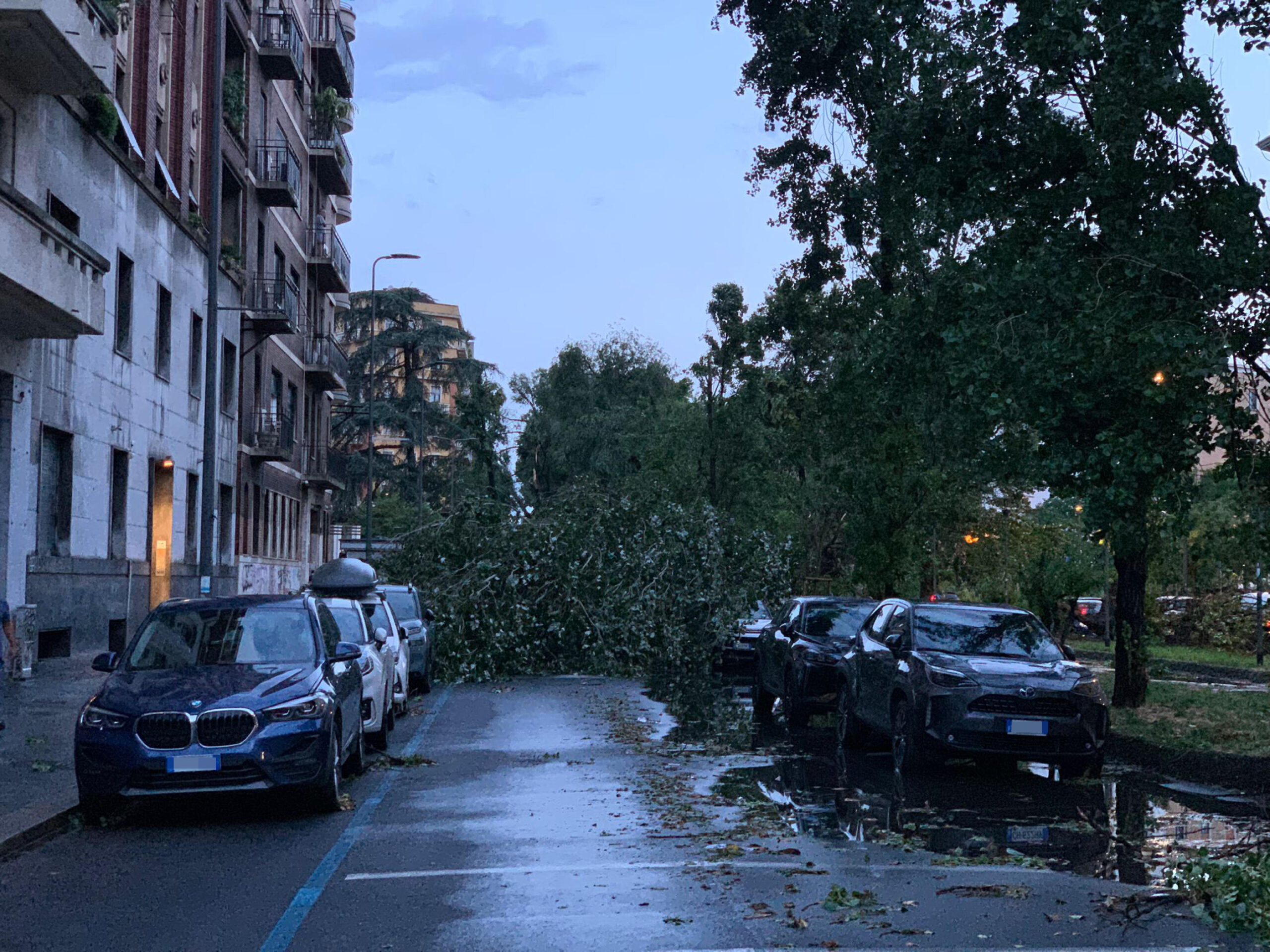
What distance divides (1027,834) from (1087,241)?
6423 millimetres

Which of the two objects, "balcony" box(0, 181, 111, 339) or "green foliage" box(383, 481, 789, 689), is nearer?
"balcony" box(0, 181, 111, 339)

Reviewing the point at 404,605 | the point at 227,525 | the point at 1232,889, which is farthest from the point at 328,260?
the point at 1232,889

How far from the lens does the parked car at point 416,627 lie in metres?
22.8

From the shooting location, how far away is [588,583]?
91.0 feet

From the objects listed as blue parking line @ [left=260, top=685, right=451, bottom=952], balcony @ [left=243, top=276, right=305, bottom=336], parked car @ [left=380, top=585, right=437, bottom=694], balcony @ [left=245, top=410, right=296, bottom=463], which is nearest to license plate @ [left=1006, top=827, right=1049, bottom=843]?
blue parking line @ [left=260, top=685, right=451, bottom=952]

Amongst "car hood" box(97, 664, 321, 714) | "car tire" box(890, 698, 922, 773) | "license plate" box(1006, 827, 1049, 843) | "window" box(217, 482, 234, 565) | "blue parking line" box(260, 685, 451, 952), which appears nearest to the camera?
"blue parking line" box(260, 685, 451, 952)

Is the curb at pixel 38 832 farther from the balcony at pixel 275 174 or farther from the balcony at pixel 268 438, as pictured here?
the balcony at pixel 275 174

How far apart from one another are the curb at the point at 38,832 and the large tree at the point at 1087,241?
822 cm

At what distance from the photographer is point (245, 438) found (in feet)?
129

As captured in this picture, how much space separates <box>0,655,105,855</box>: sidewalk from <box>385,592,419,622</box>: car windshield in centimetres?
440

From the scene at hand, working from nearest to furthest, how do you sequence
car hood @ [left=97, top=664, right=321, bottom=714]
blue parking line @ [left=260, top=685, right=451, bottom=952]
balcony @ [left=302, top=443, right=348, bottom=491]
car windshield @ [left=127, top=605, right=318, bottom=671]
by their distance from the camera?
blue parking line @ [left=260, top=685, right=451, bottom=952] < car hood @ [left=97, top=664, right=321, bottom=714] < car windshield @ [left=127, top=605, right=318, bottom=671] < balcony @ [left=302, top=443, right=348, bottom=491]

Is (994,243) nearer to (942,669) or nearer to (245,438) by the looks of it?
(942,669)

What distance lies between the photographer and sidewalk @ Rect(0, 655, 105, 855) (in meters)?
10.5

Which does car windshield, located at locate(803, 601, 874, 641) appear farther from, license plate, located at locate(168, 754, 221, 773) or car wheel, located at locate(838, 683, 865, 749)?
license plate, located at locate(168, 754, 221, 773)
